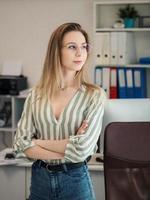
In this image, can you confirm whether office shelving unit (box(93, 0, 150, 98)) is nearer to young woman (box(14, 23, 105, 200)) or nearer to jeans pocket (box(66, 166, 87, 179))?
young woman (box(14, 23, 105, 200))

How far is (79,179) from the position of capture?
150 centimetres

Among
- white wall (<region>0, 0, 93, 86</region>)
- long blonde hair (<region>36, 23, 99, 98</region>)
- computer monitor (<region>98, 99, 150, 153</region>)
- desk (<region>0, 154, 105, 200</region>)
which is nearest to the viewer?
long blonde hair (<region>36, 23, 99, 98</region>)

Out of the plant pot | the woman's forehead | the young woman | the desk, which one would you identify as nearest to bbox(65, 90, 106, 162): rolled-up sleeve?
the young woman

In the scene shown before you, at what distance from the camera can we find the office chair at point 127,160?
1.55 meters

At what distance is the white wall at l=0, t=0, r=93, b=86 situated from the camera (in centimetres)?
453

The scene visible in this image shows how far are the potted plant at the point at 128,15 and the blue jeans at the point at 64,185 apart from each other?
2.95 m

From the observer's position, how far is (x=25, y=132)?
1617mm

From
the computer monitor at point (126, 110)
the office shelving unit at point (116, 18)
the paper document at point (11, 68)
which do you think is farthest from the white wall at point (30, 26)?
the computer monitor at point (126, 110)

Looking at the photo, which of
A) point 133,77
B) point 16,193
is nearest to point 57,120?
point 16,193

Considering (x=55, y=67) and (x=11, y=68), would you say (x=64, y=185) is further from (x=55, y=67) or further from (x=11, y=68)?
(x=11, y=68)

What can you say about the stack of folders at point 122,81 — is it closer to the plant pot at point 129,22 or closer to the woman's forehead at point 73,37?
the plant pot at point 129,22

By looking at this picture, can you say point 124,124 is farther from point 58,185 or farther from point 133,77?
point 133,77

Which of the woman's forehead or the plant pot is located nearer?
the woman's forehead

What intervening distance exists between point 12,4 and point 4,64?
72 cm
